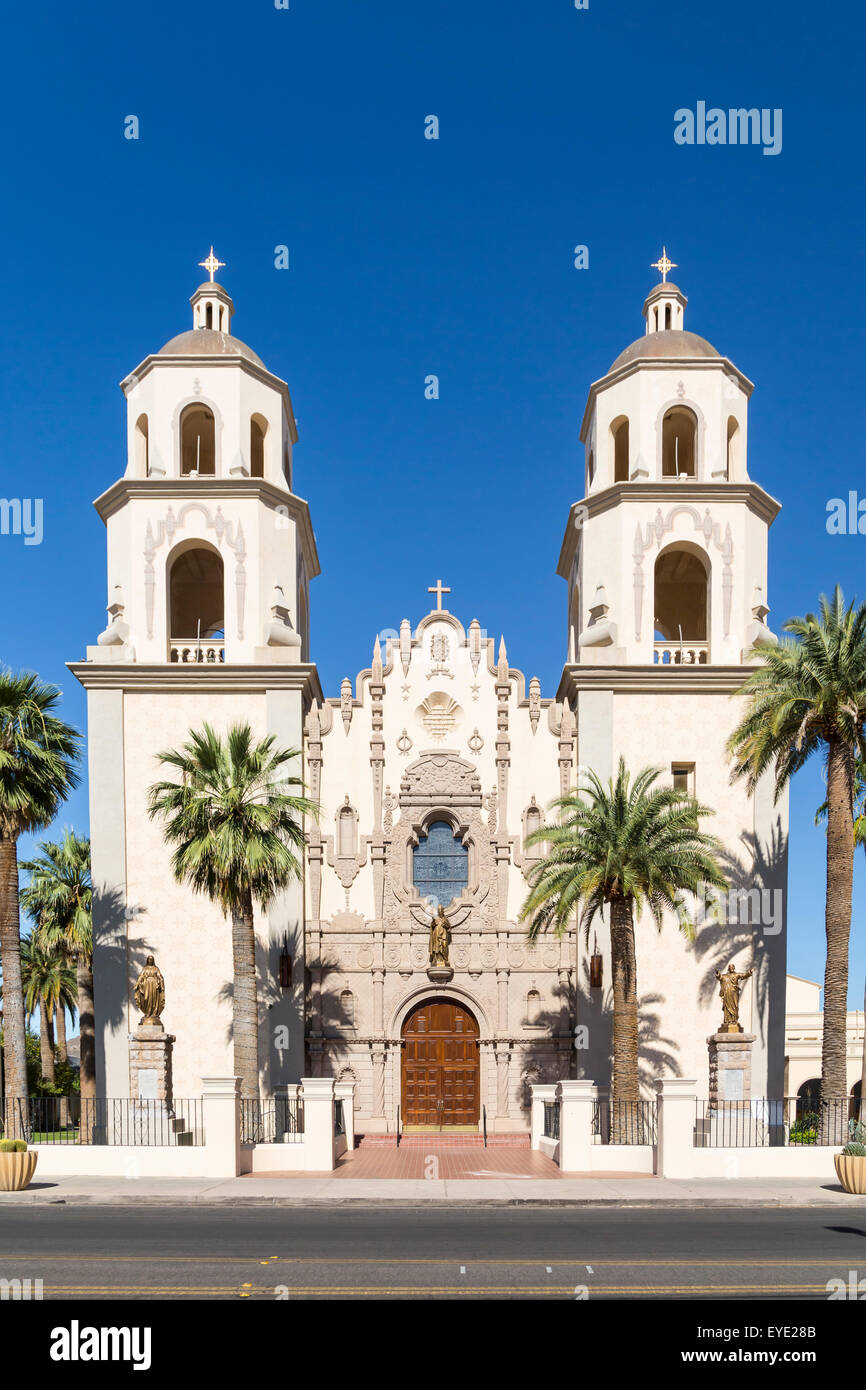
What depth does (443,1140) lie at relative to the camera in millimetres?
32781

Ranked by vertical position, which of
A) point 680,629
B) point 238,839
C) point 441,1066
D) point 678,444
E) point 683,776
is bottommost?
point 441,1066

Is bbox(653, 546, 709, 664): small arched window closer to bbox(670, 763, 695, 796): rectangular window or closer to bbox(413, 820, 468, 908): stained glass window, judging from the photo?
bbox(670, 763, 695, 796): rectangular window

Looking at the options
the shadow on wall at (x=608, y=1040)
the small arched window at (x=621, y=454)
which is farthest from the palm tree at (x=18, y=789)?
the small arched window at (x=621, y=454)

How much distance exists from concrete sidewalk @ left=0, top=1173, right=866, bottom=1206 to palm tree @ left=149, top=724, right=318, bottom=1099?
5.47 m

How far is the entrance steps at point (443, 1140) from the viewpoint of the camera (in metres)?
32.1

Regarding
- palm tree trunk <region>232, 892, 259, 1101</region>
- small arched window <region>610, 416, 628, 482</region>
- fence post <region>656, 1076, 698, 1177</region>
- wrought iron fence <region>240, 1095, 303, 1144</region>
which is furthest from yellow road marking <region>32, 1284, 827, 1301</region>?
small arched window <region>610, 416, 628, 482</region>

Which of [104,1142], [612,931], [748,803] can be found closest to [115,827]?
[104,1142]

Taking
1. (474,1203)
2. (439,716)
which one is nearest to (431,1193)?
(474,1203)

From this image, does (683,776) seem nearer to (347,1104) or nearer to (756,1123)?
(756,1123)

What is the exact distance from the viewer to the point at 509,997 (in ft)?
112

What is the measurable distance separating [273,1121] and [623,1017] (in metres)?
8.70

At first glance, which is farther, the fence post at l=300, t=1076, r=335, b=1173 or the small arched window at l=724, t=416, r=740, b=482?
the small arched window at l=724, t=416, r=740, b=482

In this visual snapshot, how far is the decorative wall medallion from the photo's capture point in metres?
35.8

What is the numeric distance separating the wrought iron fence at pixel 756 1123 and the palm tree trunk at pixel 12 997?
16494 mm
